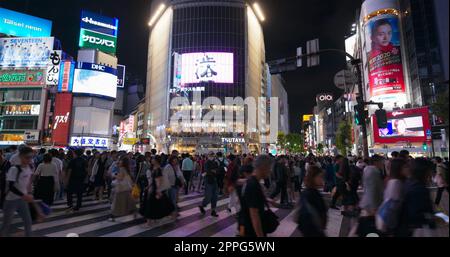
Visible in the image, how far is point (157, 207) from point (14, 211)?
2874mm

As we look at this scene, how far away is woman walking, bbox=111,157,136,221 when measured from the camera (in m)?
7.33

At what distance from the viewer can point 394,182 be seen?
149 inches

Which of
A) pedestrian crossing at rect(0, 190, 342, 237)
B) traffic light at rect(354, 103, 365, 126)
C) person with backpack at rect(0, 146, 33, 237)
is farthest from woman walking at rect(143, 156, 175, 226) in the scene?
traffic light at rect(354, 103, 365, 126)

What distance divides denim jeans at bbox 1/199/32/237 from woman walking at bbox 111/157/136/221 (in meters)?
2.46

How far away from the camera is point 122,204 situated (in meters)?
7.41

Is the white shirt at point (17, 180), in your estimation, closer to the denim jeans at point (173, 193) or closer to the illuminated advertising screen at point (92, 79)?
the denim jeans at point (173, 193)

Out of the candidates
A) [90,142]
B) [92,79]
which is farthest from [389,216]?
[92,79]

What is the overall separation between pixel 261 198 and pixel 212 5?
77.9 metres

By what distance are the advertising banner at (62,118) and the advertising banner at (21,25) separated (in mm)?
20215

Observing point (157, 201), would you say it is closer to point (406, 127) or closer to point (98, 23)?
point (406, 127)

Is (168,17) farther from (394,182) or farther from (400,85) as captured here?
(394,182)

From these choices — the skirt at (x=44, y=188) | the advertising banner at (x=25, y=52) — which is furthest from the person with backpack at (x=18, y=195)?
the advertising banner at (x=25, y=52)

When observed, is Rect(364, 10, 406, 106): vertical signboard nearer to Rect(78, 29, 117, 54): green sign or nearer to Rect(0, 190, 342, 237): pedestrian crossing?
Rect(0, 190, 342, 237): pedestrian crossing
